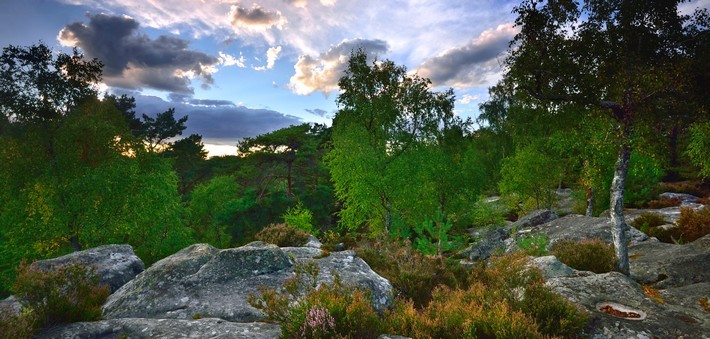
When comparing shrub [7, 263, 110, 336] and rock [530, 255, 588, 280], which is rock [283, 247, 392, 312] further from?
shrub [7, 263, 110, 336]

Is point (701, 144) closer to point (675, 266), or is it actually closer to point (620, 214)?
point (620, 214)

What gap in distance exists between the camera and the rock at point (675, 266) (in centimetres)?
1152

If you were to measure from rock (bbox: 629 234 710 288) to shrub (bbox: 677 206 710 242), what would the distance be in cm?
415

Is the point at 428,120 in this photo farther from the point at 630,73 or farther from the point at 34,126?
the point at 34,126

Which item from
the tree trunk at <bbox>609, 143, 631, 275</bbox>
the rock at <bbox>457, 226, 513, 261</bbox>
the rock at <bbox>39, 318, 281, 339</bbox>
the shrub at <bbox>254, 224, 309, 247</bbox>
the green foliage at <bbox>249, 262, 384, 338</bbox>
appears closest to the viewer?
the green foliage at <bbox>249, 262, 384, 338</bbox>

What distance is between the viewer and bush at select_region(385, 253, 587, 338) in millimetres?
6074

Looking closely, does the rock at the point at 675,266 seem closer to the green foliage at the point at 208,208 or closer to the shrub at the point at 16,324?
the shrub at the point at 16,324

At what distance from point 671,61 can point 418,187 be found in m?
17.9

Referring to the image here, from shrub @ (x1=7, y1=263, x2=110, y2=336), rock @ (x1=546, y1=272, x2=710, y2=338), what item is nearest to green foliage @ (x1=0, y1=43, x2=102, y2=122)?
shrub @ (x1=7, y1=263, x2=110, y2=336)

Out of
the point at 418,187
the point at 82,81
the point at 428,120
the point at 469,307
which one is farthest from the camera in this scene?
the point at 428,120

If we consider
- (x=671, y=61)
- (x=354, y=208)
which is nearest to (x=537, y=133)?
(x=354, y=208)

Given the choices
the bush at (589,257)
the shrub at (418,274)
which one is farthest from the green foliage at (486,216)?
the shrub at (418,274)

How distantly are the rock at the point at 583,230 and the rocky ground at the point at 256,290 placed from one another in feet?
9.36

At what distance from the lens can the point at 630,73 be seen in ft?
37.4
